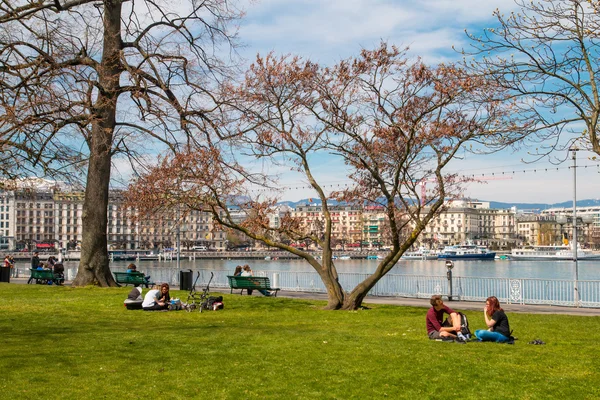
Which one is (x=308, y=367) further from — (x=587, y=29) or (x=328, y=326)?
(x=587, y=29)

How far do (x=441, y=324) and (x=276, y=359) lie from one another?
4.19 meters

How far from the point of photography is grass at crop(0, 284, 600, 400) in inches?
349

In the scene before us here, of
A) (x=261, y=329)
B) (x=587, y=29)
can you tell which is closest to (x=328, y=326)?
(x=261, y=329)

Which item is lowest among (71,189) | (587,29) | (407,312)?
(407,312)

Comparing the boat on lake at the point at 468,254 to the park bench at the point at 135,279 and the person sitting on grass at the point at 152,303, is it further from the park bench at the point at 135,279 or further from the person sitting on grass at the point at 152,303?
the person sitting on grass at the point at 152,303

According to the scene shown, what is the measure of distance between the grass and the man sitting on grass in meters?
0.34

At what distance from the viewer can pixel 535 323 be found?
16750 millimetres

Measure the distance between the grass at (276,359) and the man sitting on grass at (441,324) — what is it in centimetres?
34

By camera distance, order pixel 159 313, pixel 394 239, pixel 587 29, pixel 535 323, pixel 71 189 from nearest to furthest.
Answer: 1. pixel 587 29
2. pixel 535 323
3. pixel 159 313
4. pixel 394 239
5. pixel 71 189

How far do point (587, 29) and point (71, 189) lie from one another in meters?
17.3

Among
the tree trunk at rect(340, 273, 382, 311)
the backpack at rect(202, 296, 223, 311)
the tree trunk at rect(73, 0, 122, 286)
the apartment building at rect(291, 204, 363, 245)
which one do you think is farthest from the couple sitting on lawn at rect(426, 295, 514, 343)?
the tree trunk at rect(73, 0, 122, 286)

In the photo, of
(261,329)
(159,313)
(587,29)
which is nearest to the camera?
(587,29)

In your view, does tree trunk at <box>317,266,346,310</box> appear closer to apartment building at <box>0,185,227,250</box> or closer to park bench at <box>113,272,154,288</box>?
park bench at <box>113,272,154,288</box>

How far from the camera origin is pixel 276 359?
10.9 meters
